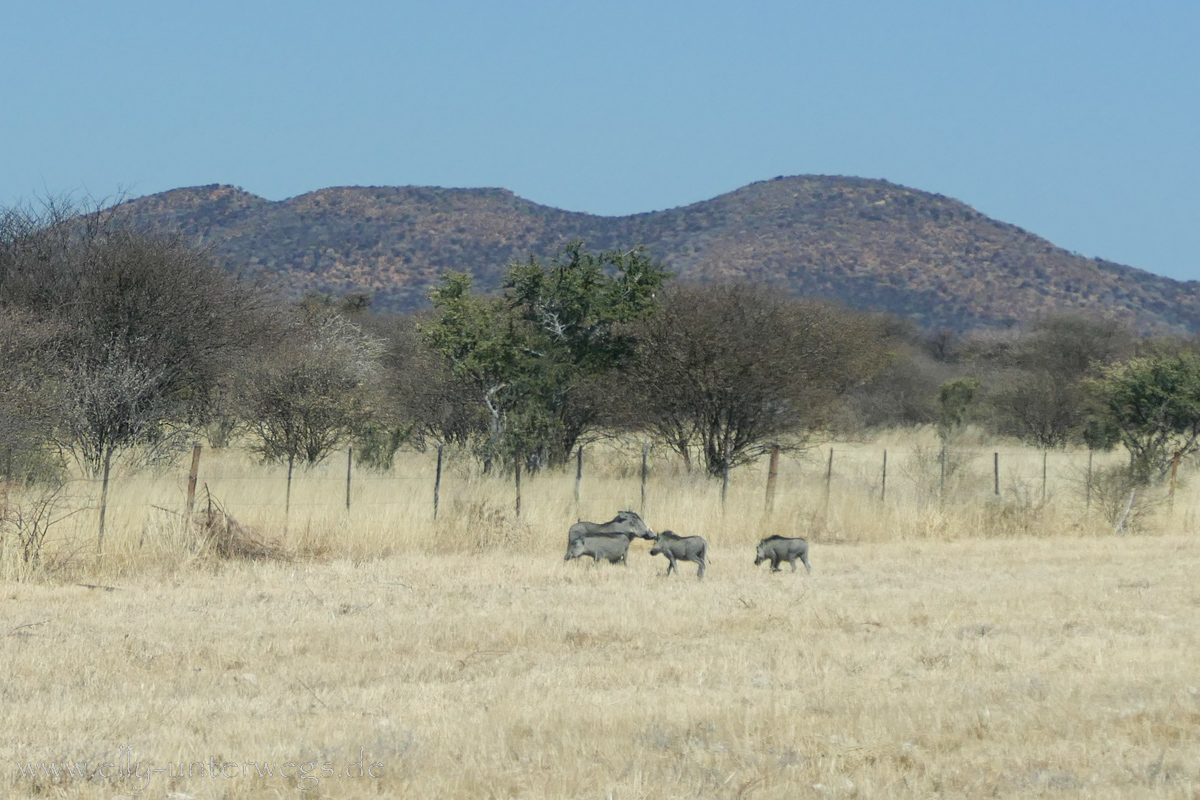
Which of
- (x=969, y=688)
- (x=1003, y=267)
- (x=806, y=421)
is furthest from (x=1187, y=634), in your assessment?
(x=1003, y=267)

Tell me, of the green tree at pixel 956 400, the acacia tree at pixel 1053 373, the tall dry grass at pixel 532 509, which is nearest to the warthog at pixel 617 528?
the tall dry grass at pixel 532 509

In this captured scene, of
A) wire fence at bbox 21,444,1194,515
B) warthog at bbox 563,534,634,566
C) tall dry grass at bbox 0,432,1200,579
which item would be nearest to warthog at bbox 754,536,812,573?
warthog at bbox 563,534,634,566

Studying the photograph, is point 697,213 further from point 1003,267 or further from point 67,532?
point 67,532

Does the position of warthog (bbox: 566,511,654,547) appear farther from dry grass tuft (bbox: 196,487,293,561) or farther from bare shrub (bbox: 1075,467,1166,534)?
bare shrub (bbox: 1075,467,1166,534)

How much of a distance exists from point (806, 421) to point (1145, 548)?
8.20 m

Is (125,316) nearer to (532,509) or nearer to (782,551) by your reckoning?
(532,509)

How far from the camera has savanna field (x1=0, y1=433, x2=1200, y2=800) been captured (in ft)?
20.9

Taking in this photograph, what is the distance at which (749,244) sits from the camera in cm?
13225

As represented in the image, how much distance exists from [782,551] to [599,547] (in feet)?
6.70

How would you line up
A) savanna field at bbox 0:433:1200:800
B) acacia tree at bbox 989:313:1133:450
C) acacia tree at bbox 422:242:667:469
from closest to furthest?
savanna field at bbox 0:433:1200:800 < acacia tree at bbox 422:242:667:469 < acacia tree at bbox 989:313:1133:450

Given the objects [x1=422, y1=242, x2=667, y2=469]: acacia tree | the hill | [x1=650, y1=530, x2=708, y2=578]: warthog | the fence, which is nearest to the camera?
[x1=650, y1=530, x2=708, y2=578]: warthog

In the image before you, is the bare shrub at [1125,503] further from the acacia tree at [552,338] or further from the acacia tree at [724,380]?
the acacia tree at [552,338]

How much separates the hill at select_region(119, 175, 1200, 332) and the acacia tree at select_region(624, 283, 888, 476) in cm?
8499

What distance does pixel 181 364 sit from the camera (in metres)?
28.9
